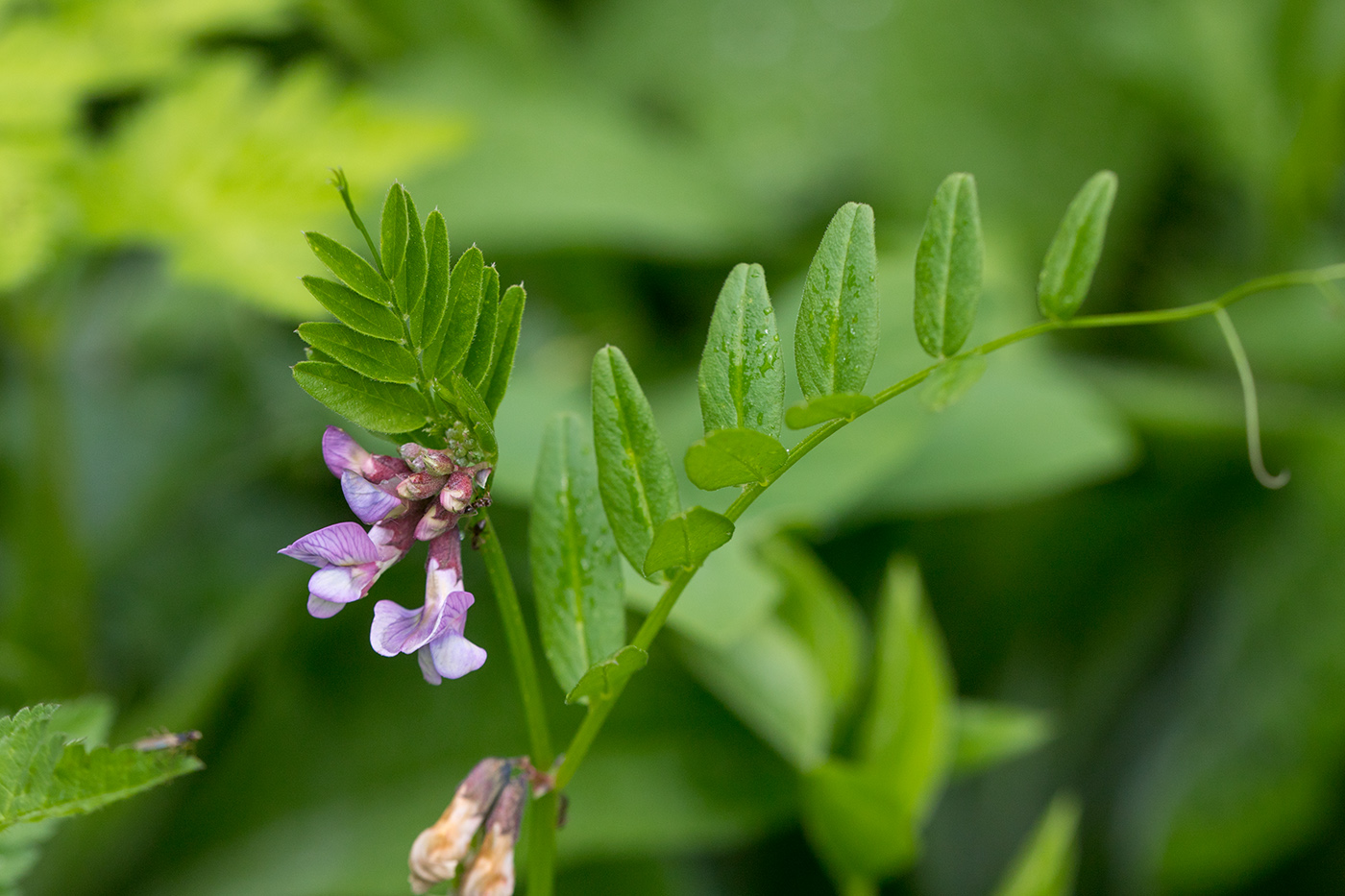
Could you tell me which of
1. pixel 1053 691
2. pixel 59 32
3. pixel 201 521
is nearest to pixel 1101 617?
pixel 1053 691

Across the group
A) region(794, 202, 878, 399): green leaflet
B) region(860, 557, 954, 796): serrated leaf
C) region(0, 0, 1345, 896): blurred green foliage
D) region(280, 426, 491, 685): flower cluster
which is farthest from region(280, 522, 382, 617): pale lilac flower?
region(860, 557, 954, 796): serrated leaf

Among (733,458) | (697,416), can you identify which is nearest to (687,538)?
(733,458)

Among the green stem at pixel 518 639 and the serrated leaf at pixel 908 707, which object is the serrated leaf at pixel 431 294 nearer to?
the green stem at pixel 518 639

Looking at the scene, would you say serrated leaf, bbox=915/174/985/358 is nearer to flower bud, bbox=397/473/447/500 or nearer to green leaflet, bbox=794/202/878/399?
green leaflet, bbox=794/202/878/399

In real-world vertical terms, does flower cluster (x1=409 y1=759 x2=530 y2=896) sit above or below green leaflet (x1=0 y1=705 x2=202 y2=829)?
below

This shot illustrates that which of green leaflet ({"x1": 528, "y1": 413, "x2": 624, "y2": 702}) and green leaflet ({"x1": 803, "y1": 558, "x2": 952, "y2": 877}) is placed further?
green leaflet ({"x1": 803, "y1": 558, "x2": 952, "y2": 877})

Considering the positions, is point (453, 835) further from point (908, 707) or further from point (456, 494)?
point (908, 707)

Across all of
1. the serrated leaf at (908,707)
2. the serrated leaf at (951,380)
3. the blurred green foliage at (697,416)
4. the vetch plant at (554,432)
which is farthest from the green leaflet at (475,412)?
the serrated leaf at (908,707)
